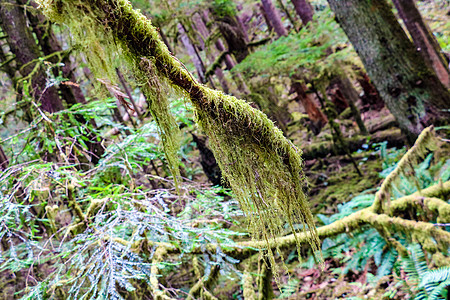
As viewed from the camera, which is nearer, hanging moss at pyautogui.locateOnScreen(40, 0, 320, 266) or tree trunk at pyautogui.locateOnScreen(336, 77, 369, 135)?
hanging moss at pyautogui.locateOnScreen(40, 0, 320, 266)

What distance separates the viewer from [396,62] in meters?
6.20

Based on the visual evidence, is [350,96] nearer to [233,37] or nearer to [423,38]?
[423,38]

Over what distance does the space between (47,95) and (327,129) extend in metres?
9.48

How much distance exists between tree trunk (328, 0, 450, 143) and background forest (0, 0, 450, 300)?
0.08ft

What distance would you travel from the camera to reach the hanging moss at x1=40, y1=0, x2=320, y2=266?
1.72 metres

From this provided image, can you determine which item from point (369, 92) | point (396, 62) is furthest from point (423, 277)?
point (369, 92)

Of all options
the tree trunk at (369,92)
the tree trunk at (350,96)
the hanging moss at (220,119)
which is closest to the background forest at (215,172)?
the hanging moss at (220,119)

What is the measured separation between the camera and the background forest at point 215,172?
2062 mm

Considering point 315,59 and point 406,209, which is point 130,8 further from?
point 315,59

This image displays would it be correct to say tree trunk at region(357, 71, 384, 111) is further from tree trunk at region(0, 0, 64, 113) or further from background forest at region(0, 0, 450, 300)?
tree trunk at region(0, 0, 64, 113)

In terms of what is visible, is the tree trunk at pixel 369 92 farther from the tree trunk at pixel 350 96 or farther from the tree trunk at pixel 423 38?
the tree trunk at pixel 423 38

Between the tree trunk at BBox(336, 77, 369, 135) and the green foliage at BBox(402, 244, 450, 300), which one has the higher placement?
the tree trunk at BBox(336, 77, 369, 135)

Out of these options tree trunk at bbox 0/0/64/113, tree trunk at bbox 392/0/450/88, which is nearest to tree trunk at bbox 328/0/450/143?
tree trunk at bbox 392/0/450/88

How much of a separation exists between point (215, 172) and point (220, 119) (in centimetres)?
611
